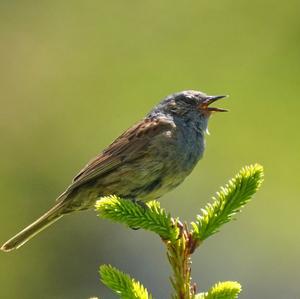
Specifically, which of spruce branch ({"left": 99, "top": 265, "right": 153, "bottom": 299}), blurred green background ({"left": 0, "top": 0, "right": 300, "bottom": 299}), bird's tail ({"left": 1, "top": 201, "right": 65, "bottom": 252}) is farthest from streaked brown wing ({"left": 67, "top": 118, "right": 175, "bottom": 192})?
blurred green background ({"left": 0, "top": 0, "right": 300, "bottom": 299})

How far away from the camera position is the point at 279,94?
21203 mm

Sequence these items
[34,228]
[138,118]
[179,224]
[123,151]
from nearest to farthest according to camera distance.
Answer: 1. [179,224]
2. [34,228]
3. [123,151]
4. [138,118]

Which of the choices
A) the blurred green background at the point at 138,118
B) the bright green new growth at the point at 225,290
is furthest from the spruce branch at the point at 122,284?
the blurred green background at the point at 138,118

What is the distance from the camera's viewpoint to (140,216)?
4.95 m

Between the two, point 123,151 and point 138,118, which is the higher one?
point 138,118

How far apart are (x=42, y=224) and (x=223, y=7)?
65.3 feet

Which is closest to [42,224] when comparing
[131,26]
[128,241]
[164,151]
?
[164,151]

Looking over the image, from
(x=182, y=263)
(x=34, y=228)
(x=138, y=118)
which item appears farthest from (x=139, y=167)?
(x=138, y=118)

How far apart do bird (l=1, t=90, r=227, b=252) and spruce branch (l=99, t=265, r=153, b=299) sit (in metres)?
2.17

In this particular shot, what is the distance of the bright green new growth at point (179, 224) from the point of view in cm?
462

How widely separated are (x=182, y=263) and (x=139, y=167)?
231cm

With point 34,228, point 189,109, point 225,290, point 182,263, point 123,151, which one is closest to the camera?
point 225,290

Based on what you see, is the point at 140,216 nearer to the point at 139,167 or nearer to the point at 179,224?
the point at 179,224

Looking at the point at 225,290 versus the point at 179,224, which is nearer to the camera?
the point at 225,290
